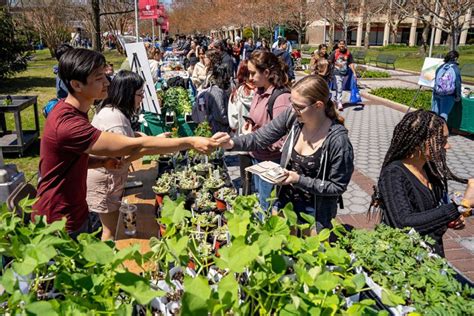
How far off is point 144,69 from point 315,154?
95.3 inches

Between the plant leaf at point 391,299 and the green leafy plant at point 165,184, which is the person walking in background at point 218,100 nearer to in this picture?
the green leafy plant at point 165,184

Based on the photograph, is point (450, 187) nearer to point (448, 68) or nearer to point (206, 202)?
point (448, 68)

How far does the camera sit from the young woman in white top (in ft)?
9.45

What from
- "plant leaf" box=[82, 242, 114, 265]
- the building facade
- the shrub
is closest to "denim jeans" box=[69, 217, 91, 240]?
"plant leaf" box=[82, 242, 114, 265]

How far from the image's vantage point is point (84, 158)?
7.41ft

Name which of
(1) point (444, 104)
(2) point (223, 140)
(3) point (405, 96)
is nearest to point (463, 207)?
(2) point (223, 140)

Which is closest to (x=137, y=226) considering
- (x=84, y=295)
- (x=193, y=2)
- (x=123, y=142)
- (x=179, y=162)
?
(x=179, y=162)

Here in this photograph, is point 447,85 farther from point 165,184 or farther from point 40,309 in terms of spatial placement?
point 40,309

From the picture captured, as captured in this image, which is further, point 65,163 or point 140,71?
point 140,71

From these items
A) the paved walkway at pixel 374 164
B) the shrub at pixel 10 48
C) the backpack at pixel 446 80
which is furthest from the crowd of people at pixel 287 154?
the shrub at pixel 10 48

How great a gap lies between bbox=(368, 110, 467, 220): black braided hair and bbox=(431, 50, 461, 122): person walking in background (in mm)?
6126

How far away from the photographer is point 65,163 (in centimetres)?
217

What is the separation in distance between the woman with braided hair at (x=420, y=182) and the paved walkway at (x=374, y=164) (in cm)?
173

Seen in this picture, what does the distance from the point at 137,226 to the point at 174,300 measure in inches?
77.6
